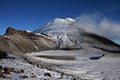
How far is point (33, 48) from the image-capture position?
437ft

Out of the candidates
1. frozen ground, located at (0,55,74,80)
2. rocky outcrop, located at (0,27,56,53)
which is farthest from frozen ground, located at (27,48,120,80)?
rocky outcrop, located at (0,27,56,53)

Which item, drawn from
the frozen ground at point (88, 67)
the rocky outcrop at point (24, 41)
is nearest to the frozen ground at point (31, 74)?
the frozen ground at point (88, 67)

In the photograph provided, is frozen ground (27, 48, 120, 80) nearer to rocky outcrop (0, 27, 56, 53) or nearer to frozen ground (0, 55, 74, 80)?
frozen ground (0, 55, 74, 80)

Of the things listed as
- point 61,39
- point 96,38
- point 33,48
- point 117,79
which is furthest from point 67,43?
point 117,79

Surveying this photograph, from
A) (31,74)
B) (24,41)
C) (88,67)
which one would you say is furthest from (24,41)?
(31,74)

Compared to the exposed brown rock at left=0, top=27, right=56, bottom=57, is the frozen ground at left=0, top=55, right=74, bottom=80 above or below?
below

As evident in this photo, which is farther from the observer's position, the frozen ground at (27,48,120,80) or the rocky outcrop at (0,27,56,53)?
the rocky outcrop at (0,27,56,53)

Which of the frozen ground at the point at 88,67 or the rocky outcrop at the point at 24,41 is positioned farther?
the rocky outcrop at the point at 24,41

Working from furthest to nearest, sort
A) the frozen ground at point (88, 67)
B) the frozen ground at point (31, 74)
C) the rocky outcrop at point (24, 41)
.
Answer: the rocky outcrop at point (24, 41)
the frozen ground at point (88, 67)
the frozen ground at point (31, 74)

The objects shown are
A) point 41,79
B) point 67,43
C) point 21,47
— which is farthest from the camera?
point 67,43

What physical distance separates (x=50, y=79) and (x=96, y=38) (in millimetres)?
179879

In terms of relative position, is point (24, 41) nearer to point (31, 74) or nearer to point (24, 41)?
point (24, 41)

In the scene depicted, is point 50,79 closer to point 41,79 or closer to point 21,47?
point 41,79

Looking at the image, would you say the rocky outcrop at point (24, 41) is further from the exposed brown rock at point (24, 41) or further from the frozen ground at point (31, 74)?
the frozen ground at point (31, 74)
